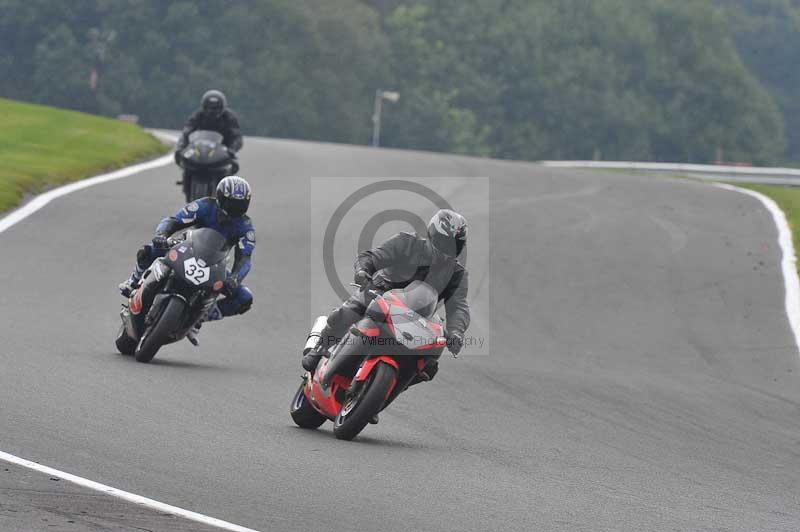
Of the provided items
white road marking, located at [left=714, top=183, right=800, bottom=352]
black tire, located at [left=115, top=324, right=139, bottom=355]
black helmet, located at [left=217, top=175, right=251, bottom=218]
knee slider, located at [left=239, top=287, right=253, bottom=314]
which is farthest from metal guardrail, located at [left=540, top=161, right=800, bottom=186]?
black tire, located at [left=115, top=324, right=139, bottom=355]

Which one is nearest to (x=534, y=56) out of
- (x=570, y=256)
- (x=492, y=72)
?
(x=492, y=72)

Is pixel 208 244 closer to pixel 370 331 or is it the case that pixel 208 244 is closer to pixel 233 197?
pixel 233 197

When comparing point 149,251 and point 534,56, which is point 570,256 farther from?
point 534,56

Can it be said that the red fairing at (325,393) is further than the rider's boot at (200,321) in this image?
No

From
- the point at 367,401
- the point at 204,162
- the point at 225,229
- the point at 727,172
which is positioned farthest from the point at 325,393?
the point at 727,172

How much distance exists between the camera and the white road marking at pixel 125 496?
272 inches

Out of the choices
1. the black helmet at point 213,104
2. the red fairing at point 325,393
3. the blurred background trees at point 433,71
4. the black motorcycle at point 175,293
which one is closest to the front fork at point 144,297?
the black motorcycle at point 175,293

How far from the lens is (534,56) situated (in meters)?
111

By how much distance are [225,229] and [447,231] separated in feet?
11.3

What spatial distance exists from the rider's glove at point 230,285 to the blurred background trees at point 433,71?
7025 centimetres

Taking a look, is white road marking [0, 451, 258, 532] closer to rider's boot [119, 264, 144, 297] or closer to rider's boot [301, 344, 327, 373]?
rider's boot [301, 344, 327, 373]

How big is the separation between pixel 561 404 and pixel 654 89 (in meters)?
100

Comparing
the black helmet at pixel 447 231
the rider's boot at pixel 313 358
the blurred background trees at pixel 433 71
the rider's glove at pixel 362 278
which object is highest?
the blurred background trees at pixel 433 71

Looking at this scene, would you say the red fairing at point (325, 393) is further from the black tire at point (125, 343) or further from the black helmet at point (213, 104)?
the black helmet at point (213, 104)
